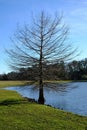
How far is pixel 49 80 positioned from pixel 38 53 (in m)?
2.58

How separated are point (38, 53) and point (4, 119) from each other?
13.1 metres

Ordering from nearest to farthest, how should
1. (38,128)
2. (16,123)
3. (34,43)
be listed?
(38,128) < (16,123) < (34,43)

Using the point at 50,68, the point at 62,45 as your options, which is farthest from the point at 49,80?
the point at 62,45

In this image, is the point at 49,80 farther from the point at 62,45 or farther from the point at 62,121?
the point at 62,121

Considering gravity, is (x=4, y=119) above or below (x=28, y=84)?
below

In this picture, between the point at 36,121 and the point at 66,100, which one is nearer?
the point at 36,121

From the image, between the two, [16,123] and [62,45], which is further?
[62,45]

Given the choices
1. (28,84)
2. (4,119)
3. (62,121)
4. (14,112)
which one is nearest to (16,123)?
(4,119)

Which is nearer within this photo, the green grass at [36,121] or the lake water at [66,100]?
the green grass at [36,121]

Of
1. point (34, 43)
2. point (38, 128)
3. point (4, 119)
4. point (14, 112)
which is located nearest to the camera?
point (38, 128)

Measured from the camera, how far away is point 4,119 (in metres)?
15.7

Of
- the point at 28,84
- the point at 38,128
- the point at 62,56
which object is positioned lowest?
the point at 38,128

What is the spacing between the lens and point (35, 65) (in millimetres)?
28031

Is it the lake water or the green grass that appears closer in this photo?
the green grass
